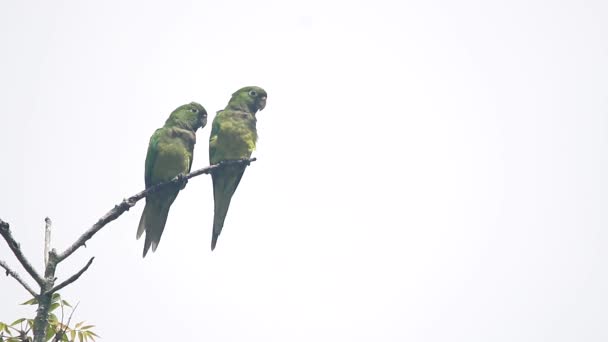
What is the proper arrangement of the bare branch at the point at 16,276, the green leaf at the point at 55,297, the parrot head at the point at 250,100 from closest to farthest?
the bare branch at the point at 16,276 → the green leaf at the point at 55,297 → the parrot head at the point at 250,100

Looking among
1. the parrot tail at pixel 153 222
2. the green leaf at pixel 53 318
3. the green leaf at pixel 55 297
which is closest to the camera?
the green leaf at pixel 55 297

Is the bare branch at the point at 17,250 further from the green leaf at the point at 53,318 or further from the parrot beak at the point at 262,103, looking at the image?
the parrot beak at the point at 262,103

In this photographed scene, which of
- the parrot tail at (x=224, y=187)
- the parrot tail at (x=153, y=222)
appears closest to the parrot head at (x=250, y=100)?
the parrot tail at (x=224, y=187)

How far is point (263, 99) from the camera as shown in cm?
1118

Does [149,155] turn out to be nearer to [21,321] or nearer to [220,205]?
[220,205]

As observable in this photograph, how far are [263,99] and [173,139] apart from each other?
2.09m

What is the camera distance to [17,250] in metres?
4.21

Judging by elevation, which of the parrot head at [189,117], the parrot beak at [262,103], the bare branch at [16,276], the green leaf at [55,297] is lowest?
the bare branch at [16,276]

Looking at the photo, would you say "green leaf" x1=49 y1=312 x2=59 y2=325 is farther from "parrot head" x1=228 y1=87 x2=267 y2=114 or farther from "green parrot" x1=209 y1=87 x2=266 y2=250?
"parrot head" x1=228 y1=87 x2=267 y2=114

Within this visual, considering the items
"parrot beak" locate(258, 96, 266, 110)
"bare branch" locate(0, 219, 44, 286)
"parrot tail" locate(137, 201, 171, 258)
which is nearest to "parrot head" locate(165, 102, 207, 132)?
"parrot beak" locate(258, 96, 266, 110)

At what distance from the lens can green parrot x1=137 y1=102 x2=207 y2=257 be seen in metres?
8.70

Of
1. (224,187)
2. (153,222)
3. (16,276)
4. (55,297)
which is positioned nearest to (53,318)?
(55,297)

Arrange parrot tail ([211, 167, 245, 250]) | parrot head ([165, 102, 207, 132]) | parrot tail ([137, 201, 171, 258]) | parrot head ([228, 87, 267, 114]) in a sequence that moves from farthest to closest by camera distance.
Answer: parrot head ([228, 87, 267, 114]) < parrot head ([165, 102, 207, 132]) < parrot tail ([211, 167, 245, 250]) < parrot tail ([137, 201, 171, 258])

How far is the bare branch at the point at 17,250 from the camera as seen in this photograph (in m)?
4.16
